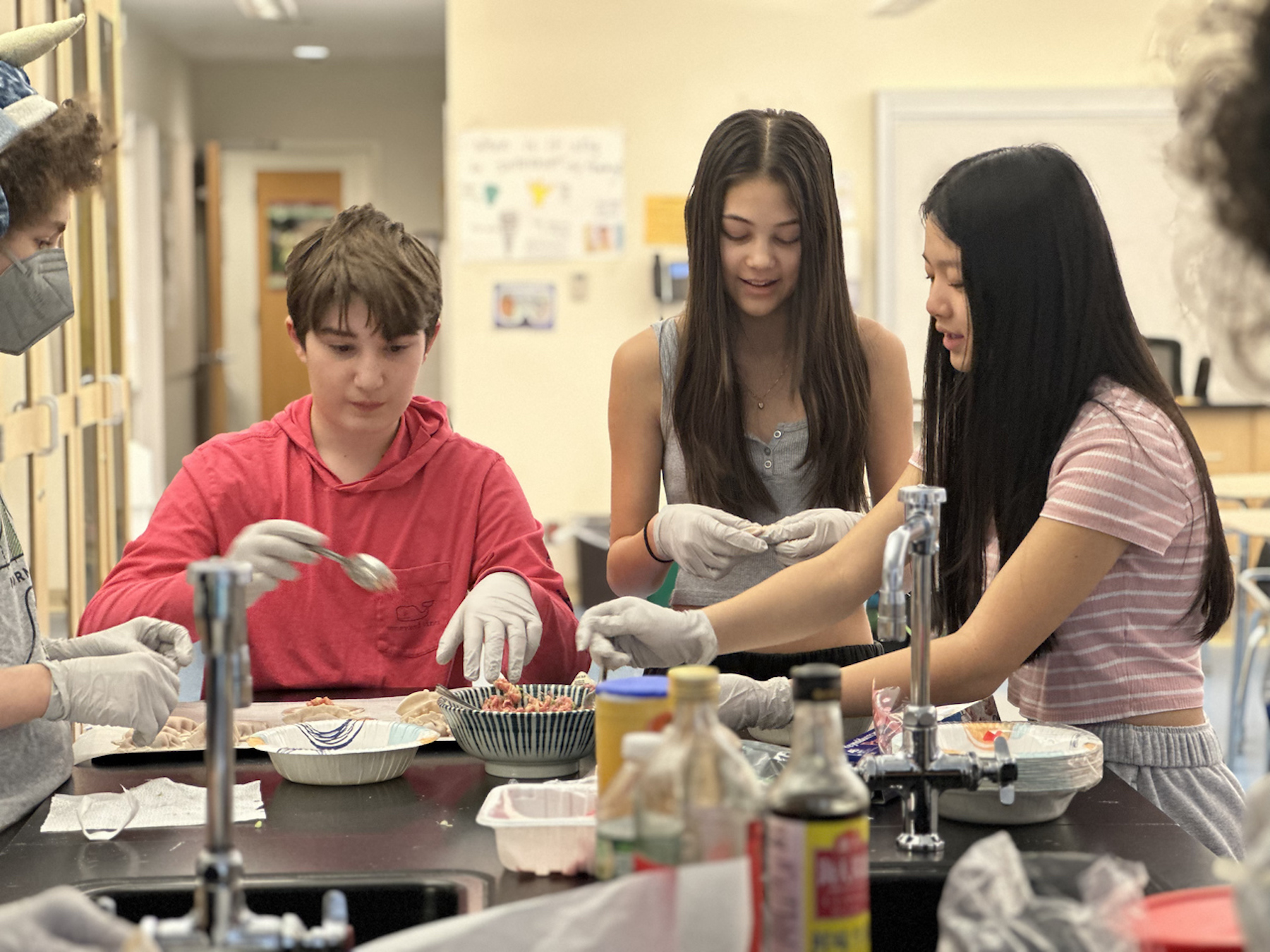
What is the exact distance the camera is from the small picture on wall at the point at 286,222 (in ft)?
28.9

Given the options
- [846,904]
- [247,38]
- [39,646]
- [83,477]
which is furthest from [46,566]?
[247,38]

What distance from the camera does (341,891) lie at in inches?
41.6

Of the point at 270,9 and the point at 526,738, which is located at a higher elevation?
the point at 270,9

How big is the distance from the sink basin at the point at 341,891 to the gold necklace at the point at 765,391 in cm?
93

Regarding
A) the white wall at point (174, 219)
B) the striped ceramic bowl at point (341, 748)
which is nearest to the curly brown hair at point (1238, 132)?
the striped ceramic bowl at point (341, 748)

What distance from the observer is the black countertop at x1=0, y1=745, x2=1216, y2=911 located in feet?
3.50

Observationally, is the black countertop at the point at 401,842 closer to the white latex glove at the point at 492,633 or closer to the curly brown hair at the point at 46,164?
the white latex glove at the point at 492,633

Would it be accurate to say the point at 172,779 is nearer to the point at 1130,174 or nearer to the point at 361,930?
the point at 361,930

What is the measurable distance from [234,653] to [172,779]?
611 mm

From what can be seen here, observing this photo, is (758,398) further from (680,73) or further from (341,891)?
(680,73)

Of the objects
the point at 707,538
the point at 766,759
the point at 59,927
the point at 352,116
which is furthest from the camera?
the point at 352,116

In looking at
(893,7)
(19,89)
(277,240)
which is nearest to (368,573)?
(19,89)

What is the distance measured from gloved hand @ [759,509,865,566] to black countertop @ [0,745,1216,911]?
486mm

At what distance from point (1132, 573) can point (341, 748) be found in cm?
83
